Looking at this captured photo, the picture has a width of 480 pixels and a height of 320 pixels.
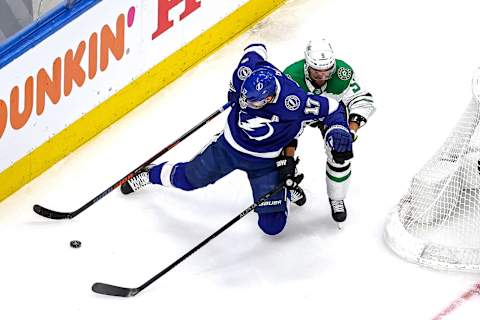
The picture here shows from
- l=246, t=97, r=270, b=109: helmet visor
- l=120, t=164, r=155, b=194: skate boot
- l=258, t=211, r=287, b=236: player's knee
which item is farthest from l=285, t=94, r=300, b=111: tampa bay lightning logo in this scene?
l=120, t=164, r=155, b=194: skate boot

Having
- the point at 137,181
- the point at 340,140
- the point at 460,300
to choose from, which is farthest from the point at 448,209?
the point at 137,181

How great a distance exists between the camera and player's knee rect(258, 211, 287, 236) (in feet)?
22.2

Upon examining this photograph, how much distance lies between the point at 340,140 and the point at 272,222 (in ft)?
1.89

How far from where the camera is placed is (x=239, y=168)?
6707 millimetres

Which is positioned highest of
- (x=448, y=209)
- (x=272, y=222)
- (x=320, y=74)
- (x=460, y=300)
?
(x=320, y=74)

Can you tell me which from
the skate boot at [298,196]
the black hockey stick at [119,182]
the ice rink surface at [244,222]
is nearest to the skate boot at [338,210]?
the ice rink surface at [244,222]

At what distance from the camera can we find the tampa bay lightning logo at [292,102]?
6477 millimetres

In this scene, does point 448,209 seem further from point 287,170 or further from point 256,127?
point 256,127

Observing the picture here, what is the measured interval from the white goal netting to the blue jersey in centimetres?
58

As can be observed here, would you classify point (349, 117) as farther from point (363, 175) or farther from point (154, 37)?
point (154, 37)

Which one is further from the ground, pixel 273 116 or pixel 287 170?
pixel 273 116

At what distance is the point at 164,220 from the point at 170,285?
516 millimetres

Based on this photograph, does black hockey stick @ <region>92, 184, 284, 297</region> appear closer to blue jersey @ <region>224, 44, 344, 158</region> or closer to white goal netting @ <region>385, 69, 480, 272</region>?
blue jersey @ <region>224, 44, 344, 158</region>

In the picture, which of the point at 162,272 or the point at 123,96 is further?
the point at 123,96
